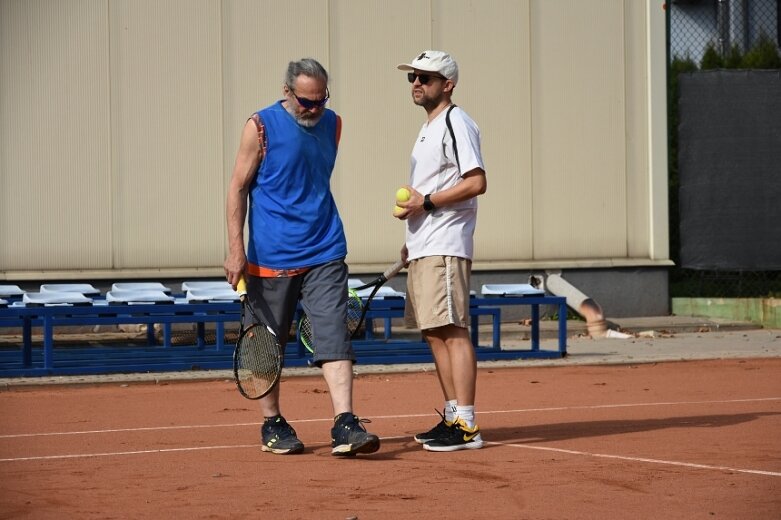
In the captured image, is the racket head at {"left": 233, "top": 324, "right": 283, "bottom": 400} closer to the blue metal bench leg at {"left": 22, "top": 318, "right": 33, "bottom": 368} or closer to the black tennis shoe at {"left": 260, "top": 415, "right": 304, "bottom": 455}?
the black tennis shoe at {"left": 260, "top": 415, "right": 304, "bottom": 455}

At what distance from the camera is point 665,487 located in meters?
5.96

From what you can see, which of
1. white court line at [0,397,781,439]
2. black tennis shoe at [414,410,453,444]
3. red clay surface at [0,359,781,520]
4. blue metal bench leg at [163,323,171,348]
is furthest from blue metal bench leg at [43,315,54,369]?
black tennis shoe at [414,410,453,444]

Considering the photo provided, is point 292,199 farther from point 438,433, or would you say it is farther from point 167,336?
point 167,336

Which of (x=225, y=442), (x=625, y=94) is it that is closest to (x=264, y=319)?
(x=225, y=442)

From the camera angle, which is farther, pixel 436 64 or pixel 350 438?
pixel 436 64

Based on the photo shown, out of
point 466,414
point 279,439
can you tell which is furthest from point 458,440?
point 279,439

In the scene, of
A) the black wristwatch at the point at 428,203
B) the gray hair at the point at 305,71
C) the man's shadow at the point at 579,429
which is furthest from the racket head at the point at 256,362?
the gray hair at the point at 305,71

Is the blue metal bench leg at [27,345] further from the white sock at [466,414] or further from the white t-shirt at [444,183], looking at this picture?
the white sock at [466,414]

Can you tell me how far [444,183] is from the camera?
7250 mm

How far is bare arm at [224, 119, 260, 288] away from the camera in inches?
276

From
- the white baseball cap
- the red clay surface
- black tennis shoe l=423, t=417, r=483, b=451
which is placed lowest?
the red clay surface

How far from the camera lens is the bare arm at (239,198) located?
7.02 m

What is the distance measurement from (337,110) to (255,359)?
11.3 metres

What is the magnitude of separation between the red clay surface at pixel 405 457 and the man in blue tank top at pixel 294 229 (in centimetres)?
52
